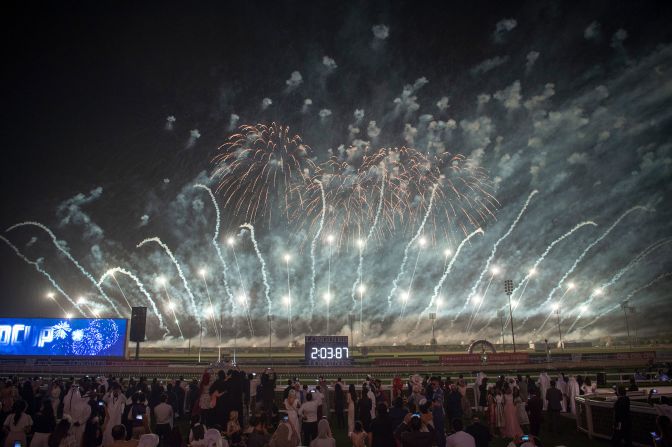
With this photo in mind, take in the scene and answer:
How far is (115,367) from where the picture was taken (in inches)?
1757

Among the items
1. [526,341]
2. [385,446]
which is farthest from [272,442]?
[526,341]

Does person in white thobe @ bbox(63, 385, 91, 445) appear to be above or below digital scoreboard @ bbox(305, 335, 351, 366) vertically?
below

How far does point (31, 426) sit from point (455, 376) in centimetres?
3724

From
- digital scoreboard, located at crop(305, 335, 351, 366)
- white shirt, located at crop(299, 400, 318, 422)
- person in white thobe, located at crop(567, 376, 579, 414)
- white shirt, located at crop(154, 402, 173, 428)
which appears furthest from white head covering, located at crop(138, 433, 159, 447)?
digital scoreboard, located at crop(305, 335, 351, 366)

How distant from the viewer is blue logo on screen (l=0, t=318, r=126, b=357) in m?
52.0

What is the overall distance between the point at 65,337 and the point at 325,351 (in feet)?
112

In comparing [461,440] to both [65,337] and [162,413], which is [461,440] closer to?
[162,413]

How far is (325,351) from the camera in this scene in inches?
1329

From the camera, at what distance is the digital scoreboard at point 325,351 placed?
3338 centimetres

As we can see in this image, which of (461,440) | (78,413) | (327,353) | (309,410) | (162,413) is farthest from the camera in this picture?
(327,353)

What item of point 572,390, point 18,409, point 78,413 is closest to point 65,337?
point 78,413

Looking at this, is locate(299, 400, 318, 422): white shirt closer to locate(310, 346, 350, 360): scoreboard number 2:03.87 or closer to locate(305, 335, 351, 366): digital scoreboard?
locate(305, 335, 351, 366): digital scoreboard

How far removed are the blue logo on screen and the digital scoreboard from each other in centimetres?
2843

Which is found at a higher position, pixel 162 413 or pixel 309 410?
pixel 162 413
